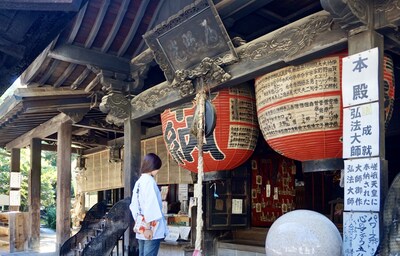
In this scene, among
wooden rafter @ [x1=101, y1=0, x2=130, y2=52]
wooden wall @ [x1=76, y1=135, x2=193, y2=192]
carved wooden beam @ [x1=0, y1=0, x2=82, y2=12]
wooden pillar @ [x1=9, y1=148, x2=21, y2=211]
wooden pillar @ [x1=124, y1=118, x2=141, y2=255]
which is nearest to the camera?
carved wooden beam @ [x1=0, y1=0, x2=82, y2=12]

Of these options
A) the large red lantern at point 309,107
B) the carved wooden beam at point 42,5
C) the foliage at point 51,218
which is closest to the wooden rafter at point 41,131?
the large red lantern at point 309,107

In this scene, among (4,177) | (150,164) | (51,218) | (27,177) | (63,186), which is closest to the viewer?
(150,164)

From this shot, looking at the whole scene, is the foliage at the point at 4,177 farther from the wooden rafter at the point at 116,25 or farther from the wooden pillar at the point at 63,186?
the wooden rafter at the point at 116,25

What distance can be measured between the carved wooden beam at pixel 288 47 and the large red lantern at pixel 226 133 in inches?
10.8

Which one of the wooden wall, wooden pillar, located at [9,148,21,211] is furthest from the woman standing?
wooden pillar, located at [9,148,21,211]

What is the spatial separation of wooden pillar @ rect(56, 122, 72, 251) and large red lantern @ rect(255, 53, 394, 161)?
23.3ft

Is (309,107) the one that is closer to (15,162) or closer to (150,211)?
(150,211)

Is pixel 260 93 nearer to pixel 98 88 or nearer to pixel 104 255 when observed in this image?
pixel 104 255

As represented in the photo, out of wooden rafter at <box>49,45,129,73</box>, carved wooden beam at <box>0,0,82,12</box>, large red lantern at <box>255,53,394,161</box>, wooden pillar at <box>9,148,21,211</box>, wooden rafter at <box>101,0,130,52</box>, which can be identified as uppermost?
wooden rafter at <box>101,0,130,52</box>

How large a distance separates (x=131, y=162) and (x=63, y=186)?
3960 mm

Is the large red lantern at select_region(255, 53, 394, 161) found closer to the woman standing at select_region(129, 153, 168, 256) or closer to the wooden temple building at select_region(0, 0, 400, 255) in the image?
the wooden temple building at select_region(0, 0, 400, 255)

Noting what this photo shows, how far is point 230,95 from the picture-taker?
231 inches

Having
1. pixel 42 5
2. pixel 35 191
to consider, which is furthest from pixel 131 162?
pixel 35 191

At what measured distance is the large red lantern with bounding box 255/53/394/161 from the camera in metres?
4.44
